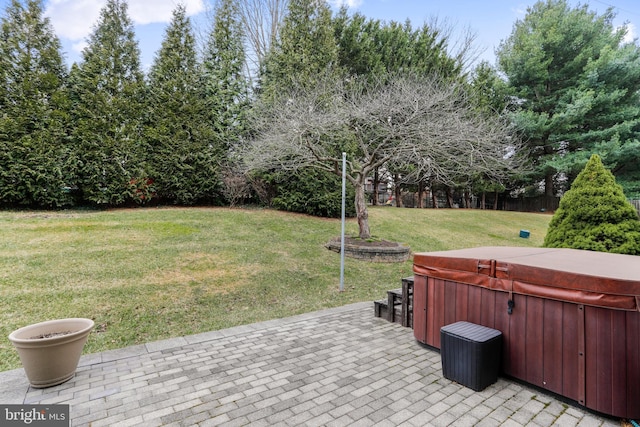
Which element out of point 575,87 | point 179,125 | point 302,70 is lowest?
point 179,125

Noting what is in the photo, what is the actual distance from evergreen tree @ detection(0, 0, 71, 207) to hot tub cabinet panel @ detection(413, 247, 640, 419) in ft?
31.4

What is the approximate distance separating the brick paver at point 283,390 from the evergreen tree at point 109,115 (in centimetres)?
701

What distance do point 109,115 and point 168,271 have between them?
598 centimetres

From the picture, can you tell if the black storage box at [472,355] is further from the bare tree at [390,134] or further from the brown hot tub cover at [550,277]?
the bare tree at [390,134]

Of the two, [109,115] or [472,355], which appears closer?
[472,355]

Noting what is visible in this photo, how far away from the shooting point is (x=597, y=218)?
5.30 metres

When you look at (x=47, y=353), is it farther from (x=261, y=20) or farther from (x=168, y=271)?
(x=261, y=20)

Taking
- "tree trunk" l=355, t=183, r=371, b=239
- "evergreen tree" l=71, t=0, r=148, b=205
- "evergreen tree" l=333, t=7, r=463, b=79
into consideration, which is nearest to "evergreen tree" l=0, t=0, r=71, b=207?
"evergreen tree" l=71, t=0, r=148, b=205

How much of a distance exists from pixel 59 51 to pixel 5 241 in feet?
18.9

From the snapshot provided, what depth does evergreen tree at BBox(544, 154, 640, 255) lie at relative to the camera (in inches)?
199

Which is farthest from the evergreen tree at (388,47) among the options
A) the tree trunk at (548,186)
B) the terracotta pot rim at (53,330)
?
the terracotta pot rim at (53,330)

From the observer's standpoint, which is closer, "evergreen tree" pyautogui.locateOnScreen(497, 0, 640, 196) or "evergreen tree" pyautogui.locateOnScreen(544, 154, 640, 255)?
"evergreen tree" pyautogui.locateOnScreen(544, 154, 640, 255)

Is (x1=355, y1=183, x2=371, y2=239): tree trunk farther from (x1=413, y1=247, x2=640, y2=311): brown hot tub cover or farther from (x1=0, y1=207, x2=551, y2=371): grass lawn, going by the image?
(x1=413, y1=247, x2=640, y2=311): brown hot tub cover

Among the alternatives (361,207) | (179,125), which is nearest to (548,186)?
(361,207)
